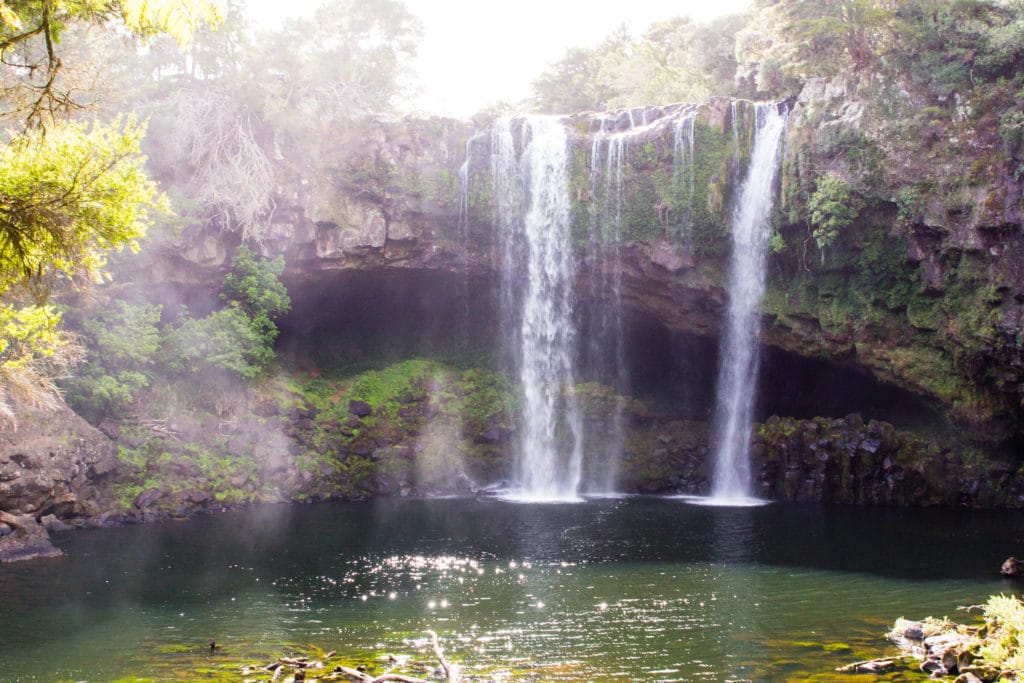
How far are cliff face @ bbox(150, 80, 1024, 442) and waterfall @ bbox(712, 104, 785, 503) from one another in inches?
17.0

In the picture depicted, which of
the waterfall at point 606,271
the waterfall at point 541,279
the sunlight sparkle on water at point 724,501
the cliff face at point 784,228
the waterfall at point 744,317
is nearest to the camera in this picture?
the cliff face at point 784,228

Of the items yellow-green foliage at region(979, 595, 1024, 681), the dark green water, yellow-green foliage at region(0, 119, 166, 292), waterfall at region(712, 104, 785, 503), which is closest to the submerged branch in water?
the dark green water

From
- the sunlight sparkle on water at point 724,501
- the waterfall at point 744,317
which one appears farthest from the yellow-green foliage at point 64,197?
the waterfall at point 744,317

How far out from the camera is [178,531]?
808 inches

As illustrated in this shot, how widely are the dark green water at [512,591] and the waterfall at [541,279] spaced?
21.7ft

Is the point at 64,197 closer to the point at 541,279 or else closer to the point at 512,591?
the point at 512,591

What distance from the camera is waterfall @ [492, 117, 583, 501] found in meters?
29.3

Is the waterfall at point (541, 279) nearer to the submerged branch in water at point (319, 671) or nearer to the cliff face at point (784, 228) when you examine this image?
the cliff face at point (784, 228)

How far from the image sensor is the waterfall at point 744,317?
2655 cm

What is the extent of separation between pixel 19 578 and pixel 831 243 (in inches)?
858

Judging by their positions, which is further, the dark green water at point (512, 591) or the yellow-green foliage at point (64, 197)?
the dark green water at point (512, 591)

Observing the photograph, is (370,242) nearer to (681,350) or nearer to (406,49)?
(681,350)

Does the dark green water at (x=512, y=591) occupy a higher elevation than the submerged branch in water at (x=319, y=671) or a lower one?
lower

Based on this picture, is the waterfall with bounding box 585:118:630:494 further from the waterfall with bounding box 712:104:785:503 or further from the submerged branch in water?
the submerged branch in water
